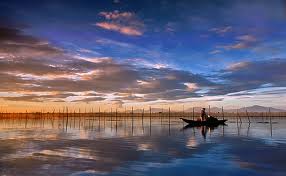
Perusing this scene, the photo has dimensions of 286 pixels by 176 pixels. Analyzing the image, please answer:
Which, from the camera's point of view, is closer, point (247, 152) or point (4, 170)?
point (4, 170)

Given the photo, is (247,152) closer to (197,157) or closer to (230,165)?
(197,157)

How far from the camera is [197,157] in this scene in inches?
705

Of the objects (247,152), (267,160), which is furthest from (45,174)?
(247,152)

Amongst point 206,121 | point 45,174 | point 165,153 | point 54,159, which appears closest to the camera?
point 45,174

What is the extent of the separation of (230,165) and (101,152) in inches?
321

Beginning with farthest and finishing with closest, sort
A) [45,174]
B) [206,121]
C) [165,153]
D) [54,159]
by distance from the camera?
1. [206,121]
2. [165,153]
3. [54,159]
4. [45,174]

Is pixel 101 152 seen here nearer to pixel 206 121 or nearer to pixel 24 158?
pixel 24 158

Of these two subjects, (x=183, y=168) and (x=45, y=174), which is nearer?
(x=45, y=174)

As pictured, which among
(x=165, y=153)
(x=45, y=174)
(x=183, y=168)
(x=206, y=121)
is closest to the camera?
(x=45, y=174)

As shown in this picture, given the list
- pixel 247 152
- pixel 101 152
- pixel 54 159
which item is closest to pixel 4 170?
pixel 54 159

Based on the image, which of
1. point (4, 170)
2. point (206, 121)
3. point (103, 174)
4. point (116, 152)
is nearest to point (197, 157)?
point (116, 152)

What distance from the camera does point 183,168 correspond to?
14.6 meters

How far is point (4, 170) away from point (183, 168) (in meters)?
7.74

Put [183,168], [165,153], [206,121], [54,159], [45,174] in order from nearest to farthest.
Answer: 1. [45,174]
2. [183,168]
3. [54,159]
4. [165,153]
5. [206,121]
